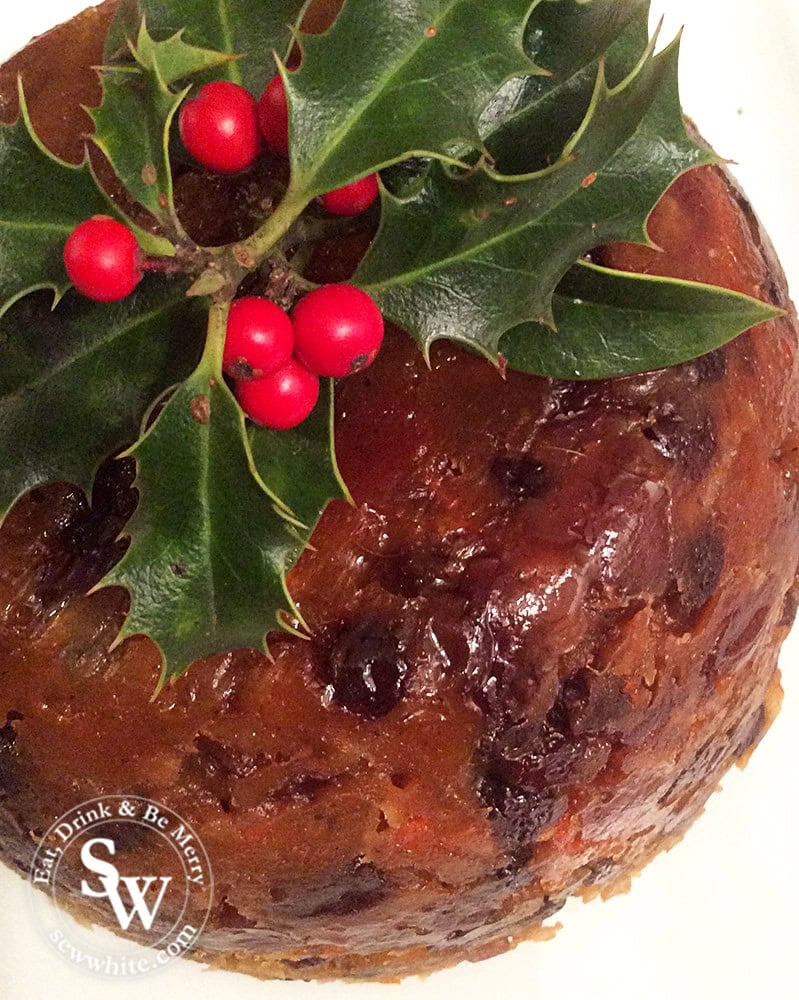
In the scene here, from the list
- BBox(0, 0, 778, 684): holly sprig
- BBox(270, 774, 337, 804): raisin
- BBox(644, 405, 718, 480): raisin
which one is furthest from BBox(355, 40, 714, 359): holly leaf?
BBox(270, 774, 337, 804): raisin

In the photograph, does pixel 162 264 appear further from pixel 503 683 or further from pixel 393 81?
pixel 503 683

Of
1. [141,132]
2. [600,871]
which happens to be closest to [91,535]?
[141,132]

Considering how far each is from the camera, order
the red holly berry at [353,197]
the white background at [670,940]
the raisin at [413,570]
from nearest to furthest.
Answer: the red holly berry at [353,197], the raisin at [413,570], the white background at [670,940]

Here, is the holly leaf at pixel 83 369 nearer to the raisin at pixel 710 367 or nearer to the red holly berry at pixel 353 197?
the red holly berry at pixel 353 197

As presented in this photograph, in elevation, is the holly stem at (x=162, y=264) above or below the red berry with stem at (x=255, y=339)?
above

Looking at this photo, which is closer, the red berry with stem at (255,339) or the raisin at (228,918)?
the red berry with stem at (255,339)

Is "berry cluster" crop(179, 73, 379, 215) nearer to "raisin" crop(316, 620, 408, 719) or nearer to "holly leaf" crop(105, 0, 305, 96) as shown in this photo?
"holly leaf" crop(105, 0, 305, 96)

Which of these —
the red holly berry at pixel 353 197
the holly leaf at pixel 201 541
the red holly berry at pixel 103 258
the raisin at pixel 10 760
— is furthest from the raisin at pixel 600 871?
the red holly berry at pixel 103 258
